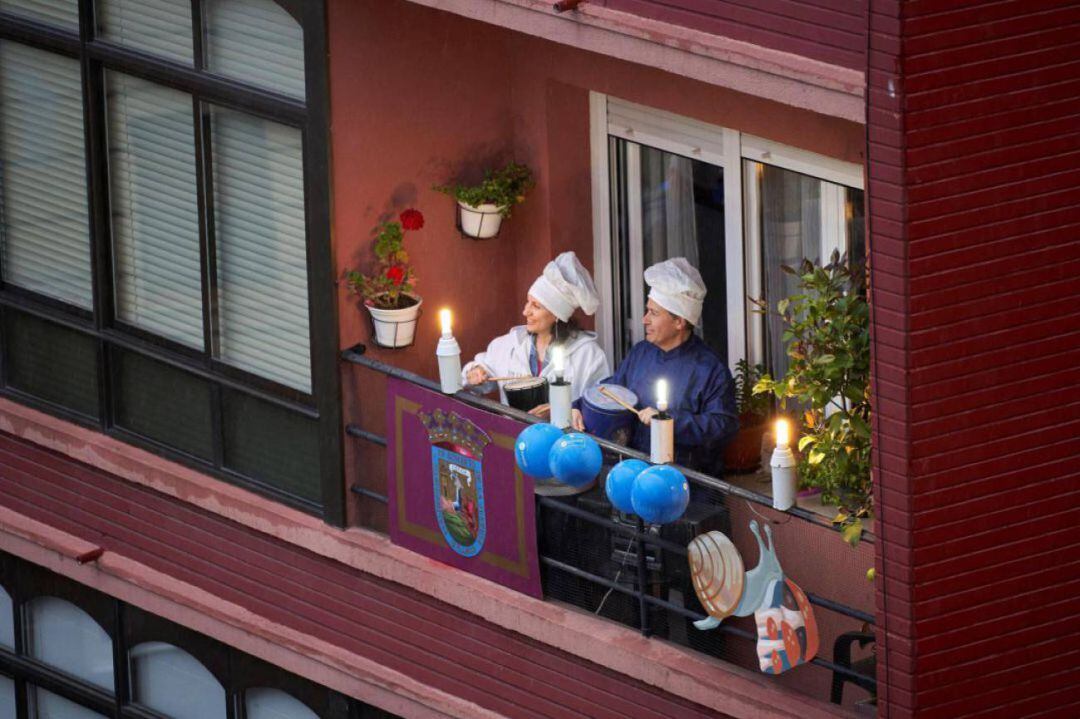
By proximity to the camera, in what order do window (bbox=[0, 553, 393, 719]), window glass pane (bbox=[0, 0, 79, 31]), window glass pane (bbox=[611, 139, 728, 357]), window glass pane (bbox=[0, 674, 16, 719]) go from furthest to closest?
window glass pane (bbox=[0, 674, 16, 719]) → window (bbox=[0, 553, 393, 719]) → window glass pane (bbox=[0, 0, 79, 31]) → window glass pane (bbox=[611, 139, 728, 357])

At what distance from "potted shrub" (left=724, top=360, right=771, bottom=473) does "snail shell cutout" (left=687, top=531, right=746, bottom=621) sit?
4.03 ft

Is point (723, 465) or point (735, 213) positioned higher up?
point (735, 213)

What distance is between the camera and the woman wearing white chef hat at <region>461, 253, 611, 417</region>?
440 inches

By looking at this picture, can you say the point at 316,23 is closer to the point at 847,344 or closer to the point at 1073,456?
the point at 847,344

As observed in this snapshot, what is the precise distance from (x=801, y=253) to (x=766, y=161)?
0.44 meters

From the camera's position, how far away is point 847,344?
30.5 feet

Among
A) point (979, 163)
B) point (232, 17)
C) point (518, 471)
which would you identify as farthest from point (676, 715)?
point (232, 17)

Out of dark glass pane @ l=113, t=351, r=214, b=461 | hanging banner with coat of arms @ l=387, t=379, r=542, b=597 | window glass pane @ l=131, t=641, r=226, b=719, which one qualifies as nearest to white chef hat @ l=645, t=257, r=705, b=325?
hanging banner with coat of arms @ l=387, t=379, r=542, b=597

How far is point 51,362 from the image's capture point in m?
13.1

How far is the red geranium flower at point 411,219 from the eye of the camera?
11.4m

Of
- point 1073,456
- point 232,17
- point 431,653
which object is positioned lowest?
point 431,653

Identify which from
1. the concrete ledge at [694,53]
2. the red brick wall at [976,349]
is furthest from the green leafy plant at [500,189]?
the red brick wall at [976,349]

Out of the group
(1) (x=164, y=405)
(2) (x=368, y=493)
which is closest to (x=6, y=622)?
(1) (x=164, y=405)

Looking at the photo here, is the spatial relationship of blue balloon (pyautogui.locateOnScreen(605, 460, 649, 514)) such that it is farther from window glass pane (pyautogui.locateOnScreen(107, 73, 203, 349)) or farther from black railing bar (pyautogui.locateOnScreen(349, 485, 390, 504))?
window glass pane (pyautogui.locateOnScreen(107, 73, 203, 349))
